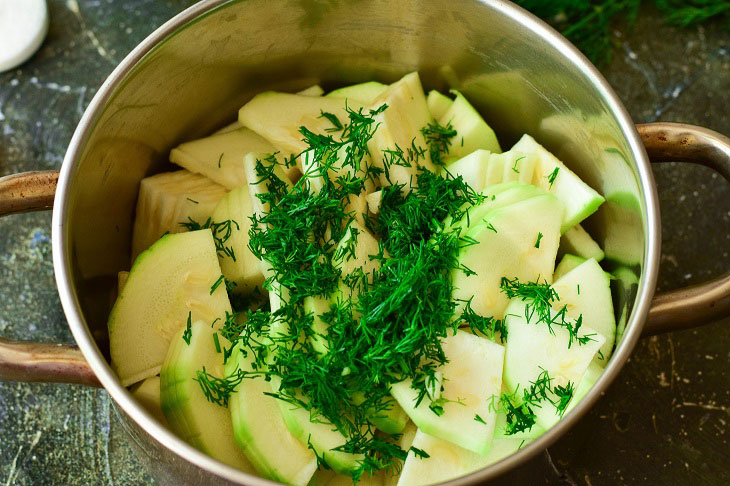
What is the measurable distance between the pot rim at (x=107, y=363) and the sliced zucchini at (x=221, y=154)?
22 centimetres

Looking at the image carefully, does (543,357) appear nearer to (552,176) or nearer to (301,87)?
(552,176)

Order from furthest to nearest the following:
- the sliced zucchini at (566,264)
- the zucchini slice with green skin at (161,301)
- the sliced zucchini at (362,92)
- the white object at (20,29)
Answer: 1. the white object at (20,29)
2. the sliced zucchini at (362,92)
3. the sliced zucchini at (566,264)
4. the zucchini slice with green skin at (161,301)

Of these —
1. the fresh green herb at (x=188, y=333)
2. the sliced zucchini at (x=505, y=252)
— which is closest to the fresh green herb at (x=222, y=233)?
the fresh green herb at (x=188, y=333)

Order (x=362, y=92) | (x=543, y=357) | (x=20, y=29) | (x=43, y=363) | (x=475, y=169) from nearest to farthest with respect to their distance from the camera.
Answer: (x=43, y=363) → (x=543, y=357) → (x=475, y=169) → (x=362, y=92) → (x=20, y=29)

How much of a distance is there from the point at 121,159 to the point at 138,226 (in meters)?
0.12

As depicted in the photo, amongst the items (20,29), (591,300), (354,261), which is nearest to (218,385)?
(354,261)

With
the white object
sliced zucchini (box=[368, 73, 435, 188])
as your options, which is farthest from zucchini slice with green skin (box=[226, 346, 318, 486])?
the white object

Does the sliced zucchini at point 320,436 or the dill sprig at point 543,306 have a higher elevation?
the dill sprig at point 543,306

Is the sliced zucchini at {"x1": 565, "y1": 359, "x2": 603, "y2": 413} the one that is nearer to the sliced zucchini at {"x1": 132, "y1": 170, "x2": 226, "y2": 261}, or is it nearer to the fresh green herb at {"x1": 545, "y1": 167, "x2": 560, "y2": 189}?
the fresh green herb at {"x1": 545, "y1": 167, "x2": 560, "y2": 189}

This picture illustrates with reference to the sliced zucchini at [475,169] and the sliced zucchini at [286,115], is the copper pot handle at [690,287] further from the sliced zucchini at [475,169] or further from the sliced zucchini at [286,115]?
the sliced zucchini at [286,115]

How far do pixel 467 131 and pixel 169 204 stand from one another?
50 cm

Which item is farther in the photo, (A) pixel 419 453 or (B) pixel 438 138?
(B) pixel 438 138

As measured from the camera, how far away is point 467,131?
48.1 inches

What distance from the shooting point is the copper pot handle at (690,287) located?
36.6 inches
